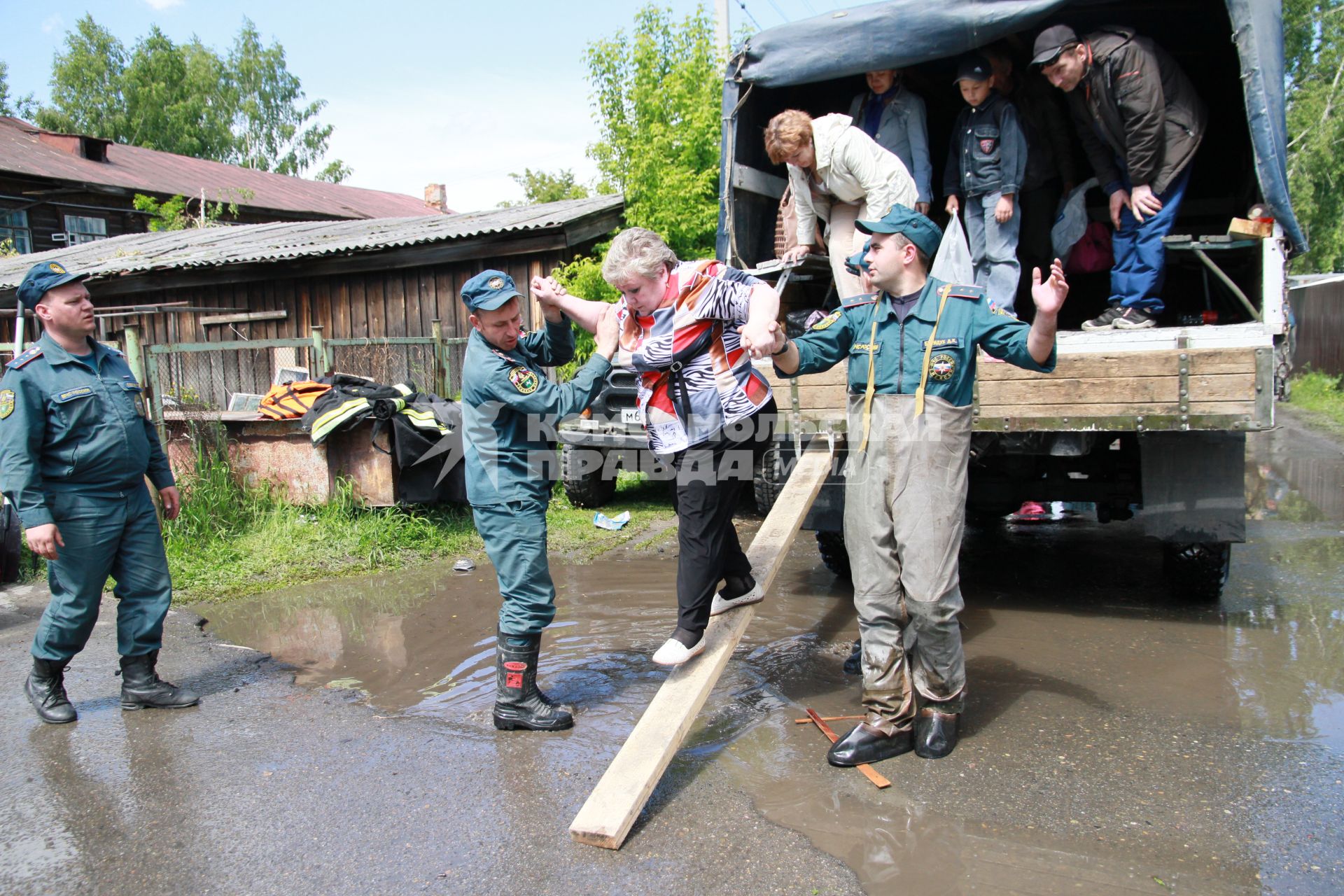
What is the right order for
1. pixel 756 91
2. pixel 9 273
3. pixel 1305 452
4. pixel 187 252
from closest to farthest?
pixel 756 91
pixel 1305 452
pixel 187 252
pixel 9 273

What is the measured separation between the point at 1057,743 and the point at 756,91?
4580mm

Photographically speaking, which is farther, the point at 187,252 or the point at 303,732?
the point at 187,252

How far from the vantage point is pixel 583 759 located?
3.38m

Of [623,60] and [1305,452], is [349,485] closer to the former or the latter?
[623,60]

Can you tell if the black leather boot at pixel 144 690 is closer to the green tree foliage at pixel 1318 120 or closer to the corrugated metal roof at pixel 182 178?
the corrugated metal roof at pixel 182 178

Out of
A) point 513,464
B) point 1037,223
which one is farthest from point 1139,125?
point 513,464

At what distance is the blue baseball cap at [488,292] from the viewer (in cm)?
352

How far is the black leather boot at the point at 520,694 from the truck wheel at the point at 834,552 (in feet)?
7.75

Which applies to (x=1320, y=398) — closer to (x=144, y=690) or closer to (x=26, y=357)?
(x=144, y=690)

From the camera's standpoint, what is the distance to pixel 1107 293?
→ 663 cm

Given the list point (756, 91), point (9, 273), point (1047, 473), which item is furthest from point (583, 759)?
point (9, 273)

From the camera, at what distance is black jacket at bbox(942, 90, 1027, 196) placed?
5355mm

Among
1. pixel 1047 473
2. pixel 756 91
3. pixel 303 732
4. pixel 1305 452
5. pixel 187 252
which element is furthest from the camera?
pixel 187 252

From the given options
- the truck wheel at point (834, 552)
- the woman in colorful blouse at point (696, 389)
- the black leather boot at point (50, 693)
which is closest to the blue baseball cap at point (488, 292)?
the woman in colorful blouse at point (696, 389)
